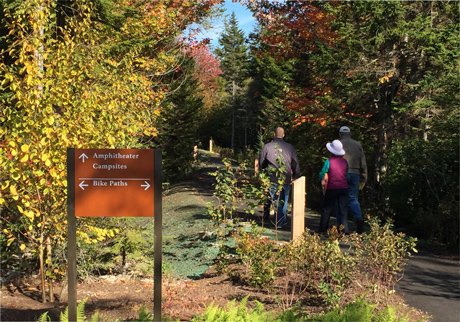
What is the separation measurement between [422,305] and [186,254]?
4331 mm

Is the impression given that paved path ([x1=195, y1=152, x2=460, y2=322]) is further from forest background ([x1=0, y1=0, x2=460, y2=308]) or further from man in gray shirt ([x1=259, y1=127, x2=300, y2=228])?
forest background ([x1=0, y1=0, x2=460, y2=308])

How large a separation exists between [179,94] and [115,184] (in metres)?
17.6

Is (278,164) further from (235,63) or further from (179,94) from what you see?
(235,63)

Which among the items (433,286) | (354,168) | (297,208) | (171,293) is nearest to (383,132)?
(354,168)

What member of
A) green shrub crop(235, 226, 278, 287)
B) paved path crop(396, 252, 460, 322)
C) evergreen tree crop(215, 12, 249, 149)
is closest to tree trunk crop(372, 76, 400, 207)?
paved path crop(396, 252, 460, 322)

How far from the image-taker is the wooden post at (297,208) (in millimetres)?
7180

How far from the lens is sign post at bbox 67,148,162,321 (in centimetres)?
418

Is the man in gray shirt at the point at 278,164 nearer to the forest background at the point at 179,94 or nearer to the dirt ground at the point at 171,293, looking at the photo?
the dirt ground at the point at 171,293

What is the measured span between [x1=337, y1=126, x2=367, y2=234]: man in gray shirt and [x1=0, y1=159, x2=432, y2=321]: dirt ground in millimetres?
2668

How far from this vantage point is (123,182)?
165 inches

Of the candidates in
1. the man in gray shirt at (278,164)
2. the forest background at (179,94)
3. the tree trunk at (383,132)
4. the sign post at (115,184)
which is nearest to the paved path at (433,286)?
the man in gray shirt at (278,164)

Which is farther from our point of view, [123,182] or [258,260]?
[258,260]

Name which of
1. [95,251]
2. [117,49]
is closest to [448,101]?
[117,49]

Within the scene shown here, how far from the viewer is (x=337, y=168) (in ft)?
27.6
